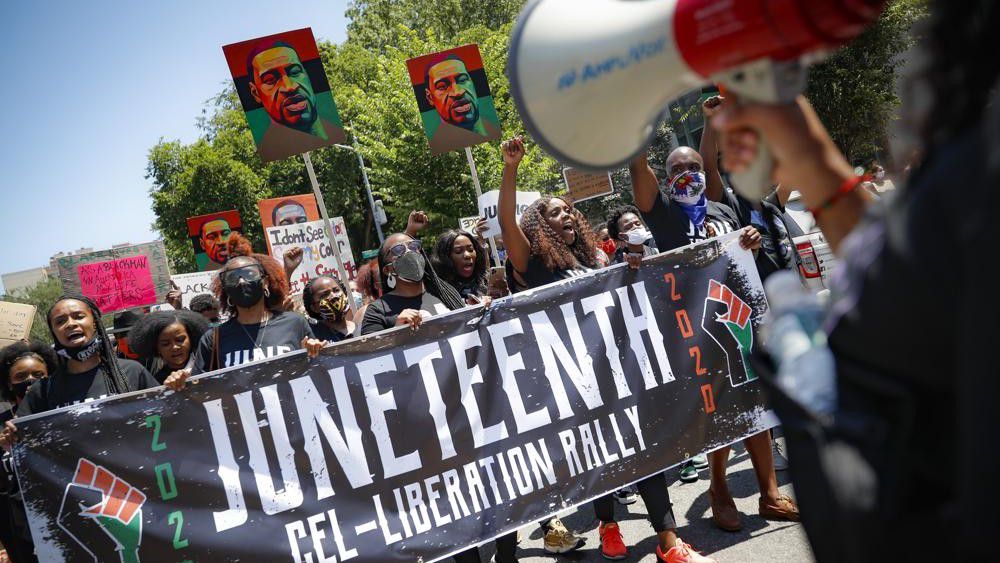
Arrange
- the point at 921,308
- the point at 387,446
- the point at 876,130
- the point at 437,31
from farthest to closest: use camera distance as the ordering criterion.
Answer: the point at 437,31, the point at 876,130, the point at 387,446, the point at 921,308

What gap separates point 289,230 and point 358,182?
86.4 feet

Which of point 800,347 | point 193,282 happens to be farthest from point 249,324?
point 193,282

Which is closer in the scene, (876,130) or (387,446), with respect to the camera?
(387,446)

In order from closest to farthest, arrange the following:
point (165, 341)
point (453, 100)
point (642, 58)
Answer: point (642, 58) < point (165, 341) < point (453, 100)

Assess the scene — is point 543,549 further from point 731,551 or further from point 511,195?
point 511,195

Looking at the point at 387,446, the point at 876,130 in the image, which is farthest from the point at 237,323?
the point at 876,130

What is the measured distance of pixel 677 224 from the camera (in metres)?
4.40

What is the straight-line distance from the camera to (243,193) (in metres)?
36.3

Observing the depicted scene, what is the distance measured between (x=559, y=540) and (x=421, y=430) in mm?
1299

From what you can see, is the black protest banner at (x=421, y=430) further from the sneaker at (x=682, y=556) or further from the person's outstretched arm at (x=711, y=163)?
the person's outstretched arm at (x=711, y=163)

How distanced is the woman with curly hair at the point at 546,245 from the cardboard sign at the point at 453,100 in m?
4.86

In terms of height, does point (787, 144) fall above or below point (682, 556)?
above

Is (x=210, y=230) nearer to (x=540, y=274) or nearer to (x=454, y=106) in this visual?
(x=454, y=106)

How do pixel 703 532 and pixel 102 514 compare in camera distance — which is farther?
pixel 703 532
